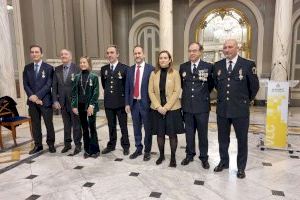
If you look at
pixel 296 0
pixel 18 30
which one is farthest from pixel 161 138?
pixel 296 0

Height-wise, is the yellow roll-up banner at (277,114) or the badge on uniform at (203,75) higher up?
the badge on uniform at (203,75)

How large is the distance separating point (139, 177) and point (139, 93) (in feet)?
3.61

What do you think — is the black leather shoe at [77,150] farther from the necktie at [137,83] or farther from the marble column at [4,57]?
the marble column at [4,57]

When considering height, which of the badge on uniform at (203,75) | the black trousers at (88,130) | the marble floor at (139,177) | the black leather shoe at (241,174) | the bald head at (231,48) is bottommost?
the marble floor at (139,177)

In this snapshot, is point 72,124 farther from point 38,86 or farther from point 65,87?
point 38,86

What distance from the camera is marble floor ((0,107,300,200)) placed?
2.83 metres

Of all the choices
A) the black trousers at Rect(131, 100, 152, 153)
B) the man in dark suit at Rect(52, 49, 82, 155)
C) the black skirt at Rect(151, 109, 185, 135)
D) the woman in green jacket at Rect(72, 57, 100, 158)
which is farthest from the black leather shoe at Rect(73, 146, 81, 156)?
the black skirt at Rect(151, 109, 185, 135)

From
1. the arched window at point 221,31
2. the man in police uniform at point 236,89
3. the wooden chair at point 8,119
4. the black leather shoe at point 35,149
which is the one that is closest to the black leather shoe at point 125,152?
the black leather shoe at point 35,149

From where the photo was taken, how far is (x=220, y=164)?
134 inches

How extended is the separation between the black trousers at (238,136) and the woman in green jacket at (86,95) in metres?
1.69

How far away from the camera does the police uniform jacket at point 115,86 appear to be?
3.80 m

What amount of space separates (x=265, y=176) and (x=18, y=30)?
20.2 ft

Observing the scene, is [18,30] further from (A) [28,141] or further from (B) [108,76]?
(B) [108,76]

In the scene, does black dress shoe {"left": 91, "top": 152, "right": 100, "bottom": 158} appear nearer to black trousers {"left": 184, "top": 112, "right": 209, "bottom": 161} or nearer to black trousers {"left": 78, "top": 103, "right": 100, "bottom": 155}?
black trousers {"left": 78, "top": 103, "right": 100, "bottom": 155}
